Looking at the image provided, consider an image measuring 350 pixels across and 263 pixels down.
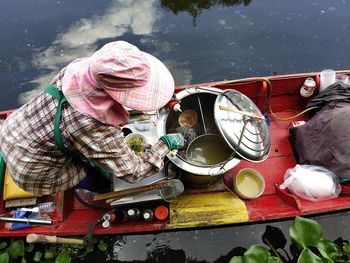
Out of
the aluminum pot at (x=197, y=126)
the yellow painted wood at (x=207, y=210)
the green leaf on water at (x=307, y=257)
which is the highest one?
the aluminum pot at (x=197, y=126)

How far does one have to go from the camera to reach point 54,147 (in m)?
2.02

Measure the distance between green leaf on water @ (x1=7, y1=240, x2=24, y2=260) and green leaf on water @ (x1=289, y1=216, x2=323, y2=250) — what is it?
2.67 m

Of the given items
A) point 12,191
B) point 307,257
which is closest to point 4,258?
point 12,191

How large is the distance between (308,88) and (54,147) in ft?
8.81

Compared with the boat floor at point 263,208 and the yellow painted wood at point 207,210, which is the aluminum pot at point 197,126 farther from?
the boat floor at point 263,208

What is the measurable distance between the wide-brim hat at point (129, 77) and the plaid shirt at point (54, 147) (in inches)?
9.4

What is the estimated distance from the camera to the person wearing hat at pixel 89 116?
5.68 feet

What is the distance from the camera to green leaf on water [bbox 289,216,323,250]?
113 inches

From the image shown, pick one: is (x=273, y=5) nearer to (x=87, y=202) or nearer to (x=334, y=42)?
(x=334, y=42)

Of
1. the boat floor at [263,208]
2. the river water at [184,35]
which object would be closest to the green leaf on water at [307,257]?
the boat floor at [263,208]

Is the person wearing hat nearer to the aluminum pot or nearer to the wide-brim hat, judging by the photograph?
the wide-brim hat

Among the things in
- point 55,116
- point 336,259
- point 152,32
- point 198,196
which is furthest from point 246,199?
point 152,32

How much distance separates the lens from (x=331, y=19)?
A: 5.27 meters

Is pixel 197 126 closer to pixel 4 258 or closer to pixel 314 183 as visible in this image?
pixel 314 183
